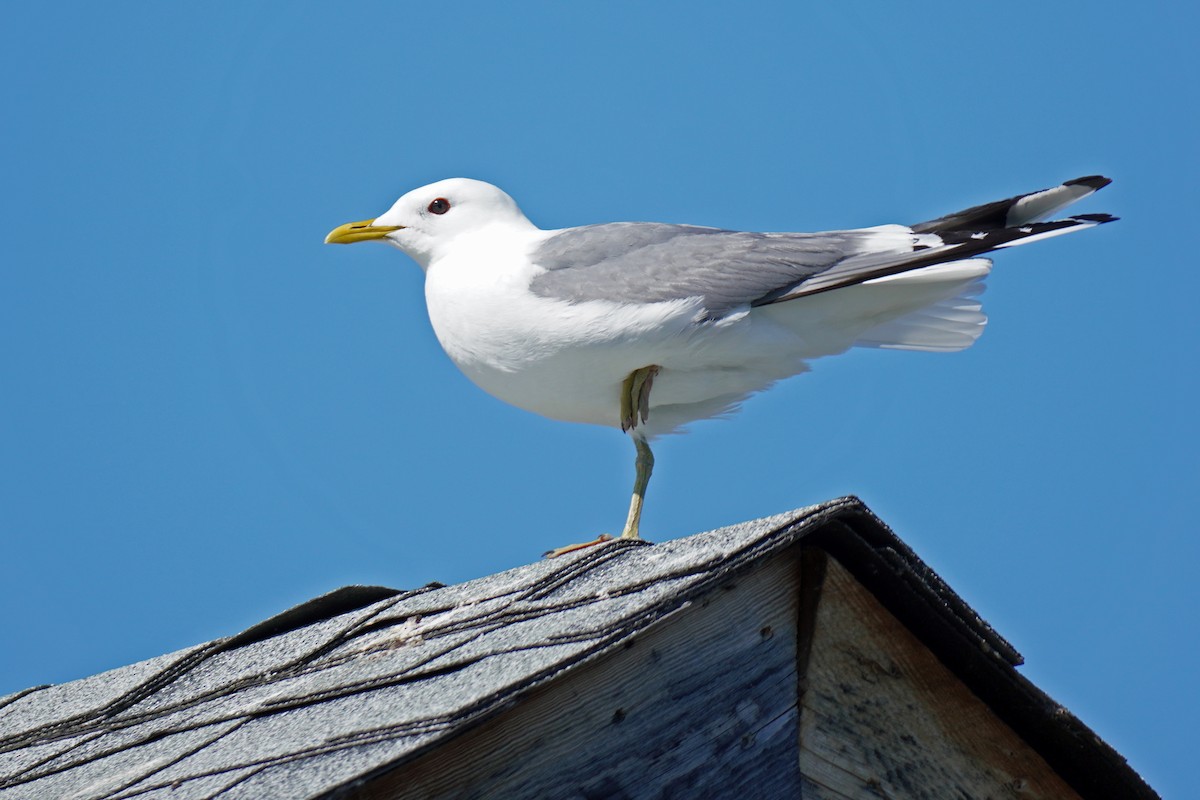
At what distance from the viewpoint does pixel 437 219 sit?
5555mm

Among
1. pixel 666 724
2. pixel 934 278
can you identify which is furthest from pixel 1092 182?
pixel 666 724

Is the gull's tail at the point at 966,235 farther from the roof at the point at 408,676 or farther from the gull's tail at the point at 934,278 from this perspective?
the roof at the point at 408,676

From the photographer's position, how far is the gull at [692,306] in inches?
176

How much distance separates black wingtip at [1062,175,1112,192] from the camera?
438 centimetres

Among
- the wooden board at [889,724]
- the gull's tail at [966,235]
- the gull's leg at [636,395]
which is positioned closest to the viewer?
the wooden board at [889,724]

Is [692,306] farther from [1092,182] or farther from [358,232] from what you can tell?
[358,232]

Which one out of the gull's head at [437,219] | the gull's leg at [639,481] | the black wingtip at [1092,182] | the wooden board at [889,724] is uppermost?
the gull's head at [437,219]

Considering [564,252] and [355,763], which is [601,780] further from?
[564,252]

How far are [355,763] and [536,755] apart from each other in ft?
1.62

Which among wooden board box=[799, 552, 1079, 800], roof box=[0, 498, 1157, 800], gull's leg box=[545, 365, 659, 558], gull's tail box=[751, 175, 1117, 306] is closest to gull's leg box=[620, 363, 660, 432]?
gull's leg box=[545, 365, 659, 558]

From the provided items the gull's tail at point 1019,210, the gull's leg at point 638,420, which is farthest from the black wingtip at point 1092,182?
the gull's leg at point 638,420

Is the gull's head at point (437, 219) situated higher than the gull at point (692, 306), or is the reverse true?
the gull's head at point (437, 219)

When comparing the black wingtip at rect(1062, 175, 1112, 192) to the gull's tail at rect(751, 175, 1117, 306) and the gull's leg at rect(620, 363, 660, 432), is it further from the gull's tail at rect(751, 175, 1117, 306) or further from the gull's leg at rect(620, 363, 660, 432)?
the gull's leg at rect(620, 363, 660, 432)

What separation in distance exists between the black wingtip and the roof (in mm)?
1620
